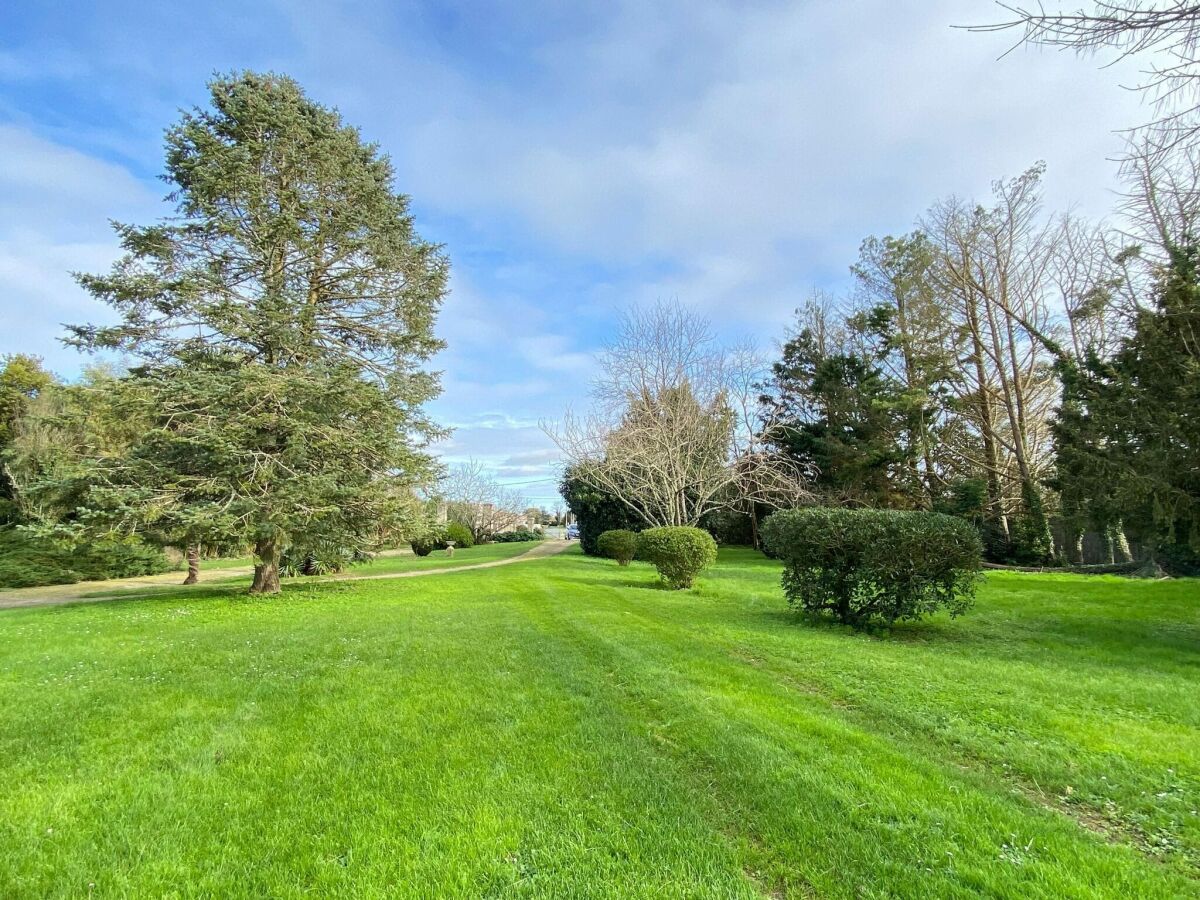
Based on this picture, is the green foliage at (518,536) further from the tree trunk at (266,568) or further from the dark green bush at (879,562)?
the dark green bush at (879,562)

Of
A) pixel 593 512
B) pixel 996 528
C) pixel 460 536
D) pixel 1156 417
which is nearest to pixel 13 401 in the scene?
pixel 460 536

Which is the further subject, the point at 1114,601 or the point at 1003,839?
the point at 1114,601

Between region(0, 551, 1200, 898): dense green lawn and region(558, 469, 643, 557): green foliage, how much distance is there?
18969 mm

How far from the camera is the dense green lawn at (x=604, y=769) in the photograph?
90.3 inches

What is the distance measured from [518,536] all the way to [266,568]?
3372cm

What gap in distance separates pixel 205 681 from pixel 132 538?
7.65m

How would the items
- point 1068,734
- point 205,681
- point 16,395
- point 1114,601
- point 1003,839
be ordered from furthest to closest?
point 16,395, point 1114,601, point 205,681, point 1068,734, point 1003,839

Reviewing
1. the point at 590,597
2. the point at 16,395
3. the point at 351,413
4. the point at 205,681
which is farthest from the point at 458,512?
the point at 205,681

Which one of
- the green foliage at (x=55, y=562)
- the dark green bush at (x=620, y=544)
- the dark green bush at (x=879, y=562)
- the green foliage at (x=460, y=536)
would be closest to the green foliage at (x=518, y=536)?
the green foliage at (x=460, y=536)

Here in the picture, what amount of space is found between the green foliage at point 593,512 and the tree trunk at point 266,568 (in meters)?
13.4

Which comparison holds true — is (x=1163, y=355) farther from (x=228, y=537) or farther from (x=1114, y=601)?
(x=228, y=537)

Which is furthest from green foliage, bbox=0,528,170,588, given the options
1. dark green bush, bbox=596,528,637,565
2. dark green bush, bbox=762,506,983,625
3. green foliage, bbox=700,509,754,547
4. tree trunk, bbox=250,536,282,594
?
green foliage, bbox=700,509,754,547

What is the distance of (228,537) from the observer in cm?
1101

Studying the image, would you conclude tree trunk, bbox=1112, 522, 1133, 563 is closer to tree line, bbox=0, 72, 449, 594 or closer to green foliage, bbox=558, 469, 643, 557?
green foliage, bbox=558, 469, 643, 557
